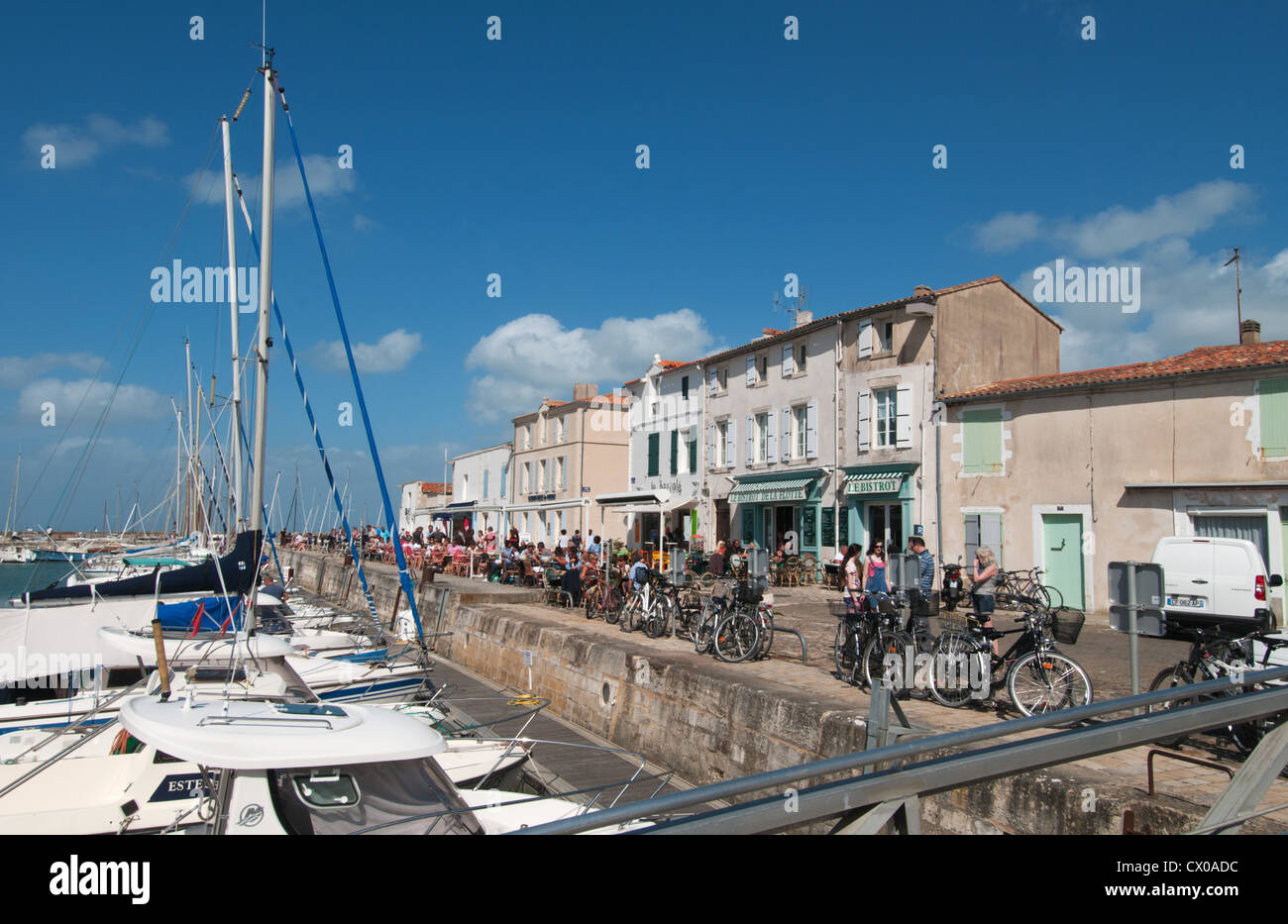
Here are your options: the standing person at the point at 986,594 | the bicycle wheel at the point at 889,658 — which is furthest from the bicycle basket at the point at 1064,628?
the bicycle wheel at the point at 889,658

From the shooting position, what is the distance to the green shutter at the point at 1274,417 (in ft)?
49.9

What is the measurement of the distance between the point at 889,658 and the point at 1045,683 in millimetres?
1601

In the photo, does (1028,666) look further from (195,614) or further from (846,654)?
(195,614)

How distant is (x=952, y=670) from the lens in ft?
28.0

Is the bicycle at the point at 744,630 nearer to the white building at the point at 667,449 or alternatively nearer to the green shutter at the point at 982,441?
the green shutter at the point at 982,441

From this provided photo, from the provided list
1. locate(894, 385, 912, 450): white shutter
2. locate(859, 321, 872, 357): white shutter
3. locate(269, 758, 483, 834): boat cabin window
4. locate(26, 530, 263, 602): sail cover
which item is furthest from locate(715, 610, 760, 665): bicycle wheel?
locate(859, 321, 872, 357): white shutter

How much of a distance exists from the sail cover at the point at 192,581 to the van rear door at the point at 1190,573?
40.6 ft

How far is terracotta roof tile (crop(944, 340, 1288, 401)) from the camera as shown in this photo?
15742mm

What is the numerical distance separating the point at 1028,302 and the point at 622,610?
15.6m

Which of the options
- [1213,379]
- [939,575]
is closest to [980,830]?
[1213,379]

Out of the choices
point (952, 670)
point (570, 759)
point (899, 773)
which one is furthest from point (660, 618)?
point (899, 773)

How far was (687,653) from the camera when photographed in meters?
12.4

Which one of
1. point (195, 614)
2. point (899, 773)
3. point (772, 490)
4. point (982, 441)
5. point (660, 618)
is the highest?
point (982, 441)

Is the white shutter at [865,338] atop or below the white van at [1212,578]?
atop
